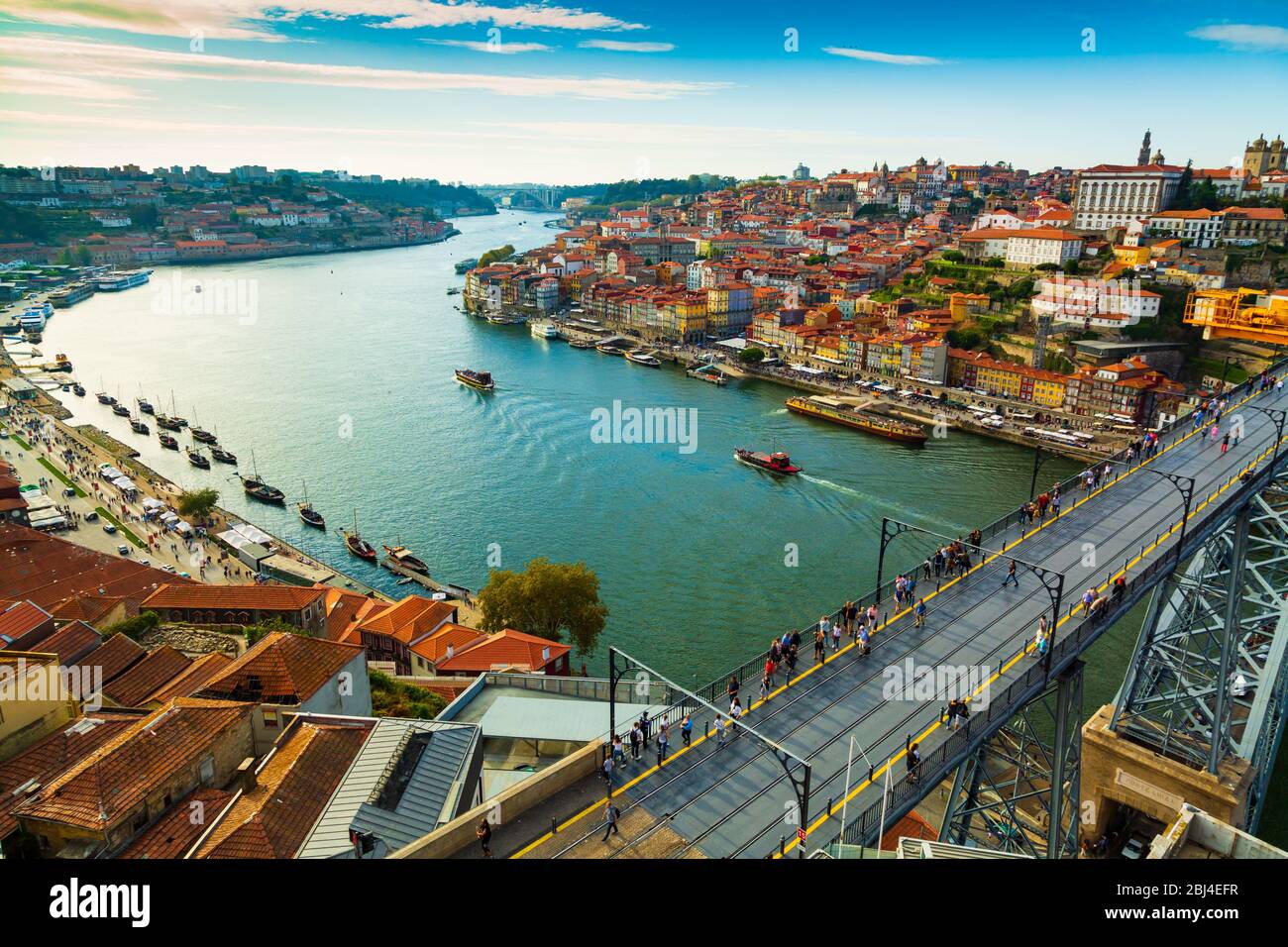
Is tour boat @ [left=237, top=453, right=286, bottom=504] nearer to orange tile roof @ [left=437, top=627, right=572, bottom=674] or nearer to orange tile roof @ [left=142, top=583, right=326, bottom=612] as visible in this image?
orange tile roof @ [left=142, top=583, right=326, bottom=612]

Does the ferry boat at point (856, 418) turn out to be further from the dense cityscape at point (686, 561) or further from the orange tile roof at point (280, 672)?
the orange tile roof at point (280, 672)

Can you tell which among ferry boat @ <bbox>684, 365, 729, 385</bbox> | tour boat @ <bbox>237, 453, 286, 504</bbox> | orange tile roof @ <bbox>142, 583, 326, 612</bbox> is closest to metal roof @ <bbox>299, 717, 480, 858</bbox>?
orange tile roof @ <bbox>142, 583, 326, 612</bbox>

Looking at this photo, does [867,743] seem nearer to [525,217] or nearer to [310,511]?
[310,511]

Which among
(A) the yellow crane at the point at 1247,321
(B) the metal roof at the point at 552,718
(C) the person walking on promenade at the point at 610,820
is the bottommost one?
(B) the metal roof at the point at 552,718

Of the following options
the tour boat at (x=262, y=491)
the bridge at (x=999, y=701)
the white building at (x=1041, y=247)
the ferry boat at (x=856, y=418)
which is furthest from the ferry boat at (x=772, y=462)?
the white building at (x=1041, y=247)
